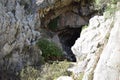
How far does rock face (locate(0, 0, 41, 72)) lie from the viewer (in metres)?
24.5

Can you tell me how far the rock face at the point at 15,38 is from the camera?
80.4ft

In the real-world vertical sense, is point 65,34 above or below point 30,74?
above

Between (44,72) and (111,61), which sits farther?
(44,72)

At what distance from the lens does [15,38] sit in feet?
82.6

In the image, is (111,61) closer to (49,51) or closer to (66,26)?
(49,51)

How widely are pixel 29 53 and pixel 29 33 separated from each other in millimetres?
1410

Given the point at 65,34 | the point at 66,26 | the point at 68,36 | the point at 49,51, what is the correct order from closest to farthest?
1. the point at 49,51
2. the point at 66,26
3. the point at 65,34
4. the point at 68,36

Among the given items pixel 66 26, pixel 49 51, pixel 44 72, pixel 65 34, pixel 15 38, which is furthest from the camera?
pixel 65 34

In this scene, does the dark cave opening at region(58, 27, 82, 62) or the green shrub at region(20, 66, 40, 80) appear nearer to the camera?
the green shrub at region(20, 66, 40, 80)

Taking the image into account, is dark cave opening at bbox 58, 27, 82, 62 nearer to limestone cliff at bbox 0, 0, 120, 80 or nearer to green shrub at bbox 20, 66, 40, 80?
limestone cliff at bbox 0, 0, 120, 80

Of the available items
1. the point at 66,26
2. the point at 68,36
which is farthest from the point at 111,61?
the point at 68,36

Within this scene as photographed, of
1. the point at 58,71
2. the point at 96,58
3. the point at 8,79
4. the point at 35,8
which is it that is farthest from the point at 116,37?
the point at 35,8

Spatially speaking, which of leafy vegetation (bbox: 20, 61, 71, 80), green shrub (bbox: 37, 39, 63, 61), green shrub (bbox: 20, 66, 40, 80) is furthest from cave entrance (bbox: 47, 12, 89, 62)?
green shrub (bbox: 20, 66, 40, 80)

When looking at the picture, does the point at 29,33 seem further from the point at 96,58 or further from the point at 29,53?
the point at 96,58
